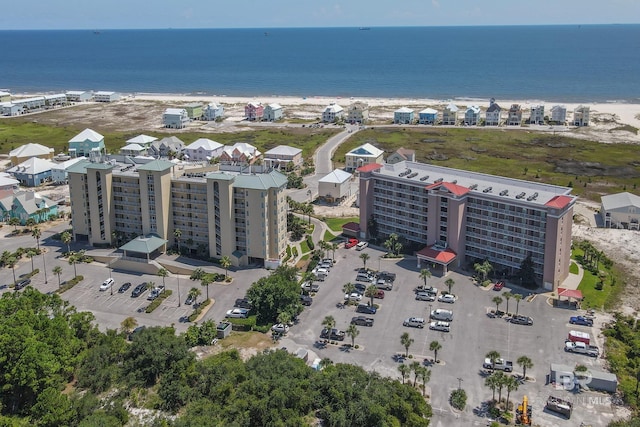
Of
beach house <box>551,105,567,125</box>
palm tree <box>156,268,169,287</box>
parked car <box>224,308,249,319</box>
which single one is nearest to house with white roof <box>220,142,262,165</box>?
palm tree <box>156,268,169,287</box>

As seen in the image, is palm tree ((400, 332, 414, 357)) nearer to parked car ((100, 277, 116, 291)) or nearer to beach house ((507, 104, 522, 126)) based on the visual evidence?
parked car ((100, 277, 116, 291))

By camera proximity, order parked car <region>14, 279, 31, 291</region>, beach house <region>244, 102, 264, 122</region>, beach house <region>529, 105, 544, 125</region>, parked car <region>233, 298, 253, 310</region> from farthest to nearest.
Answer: beach house <region>244, 102, 264, 122</region> < beach house <region>529, 105, 544, 125</region> < parked car <region>14, 279, 31, 291</region> < parked car <region>233, 298, 253, 310</region>

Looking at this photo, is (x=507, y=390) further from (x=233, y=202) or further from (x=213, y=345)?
(x=233, y=202)

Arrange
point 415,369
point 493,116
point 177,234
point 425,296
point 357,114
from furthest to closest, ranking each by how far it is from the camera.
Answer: point 357,114, point 493,116, point 177,234, point 425,296, point 415,369

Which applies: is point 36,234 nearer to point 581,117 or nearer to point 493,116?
point 493,116

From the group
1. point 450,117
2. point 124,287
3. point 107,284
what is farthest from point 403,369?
point 450,117

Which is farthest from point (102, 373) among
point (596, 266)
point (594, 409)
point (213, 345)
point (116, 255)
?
point (596, 266)
